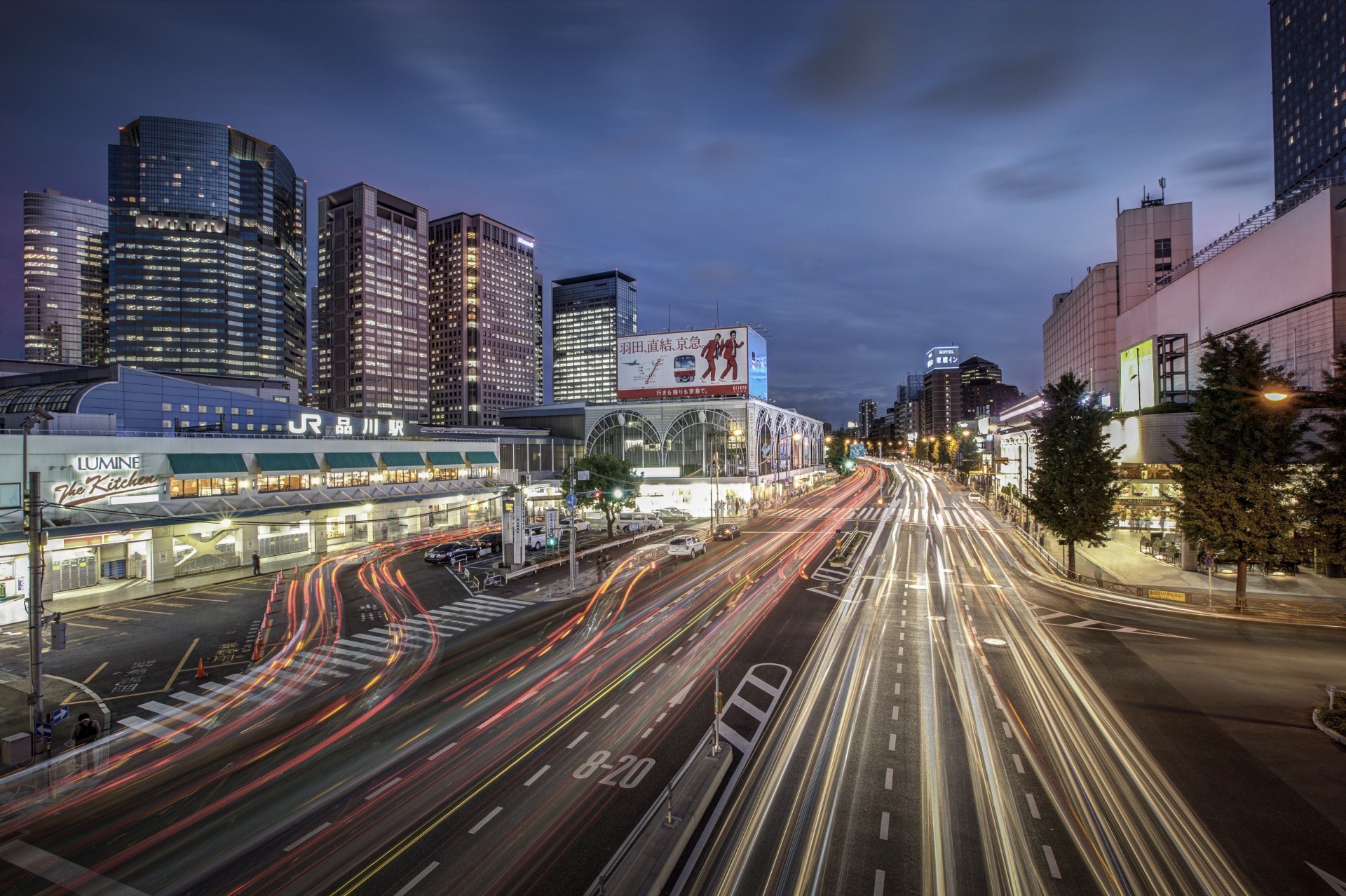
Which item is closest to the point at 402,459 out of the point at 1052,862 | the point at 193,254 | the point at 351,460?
the point at 351,460

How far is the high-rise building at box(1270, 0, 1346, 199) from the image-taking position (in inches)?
4318

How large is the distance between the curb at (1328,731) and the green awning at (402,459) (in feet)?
193

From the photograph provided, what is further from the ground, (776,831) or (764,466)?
(764,466)

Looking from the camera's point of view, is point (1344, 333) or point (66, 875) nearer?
point (66, 875)

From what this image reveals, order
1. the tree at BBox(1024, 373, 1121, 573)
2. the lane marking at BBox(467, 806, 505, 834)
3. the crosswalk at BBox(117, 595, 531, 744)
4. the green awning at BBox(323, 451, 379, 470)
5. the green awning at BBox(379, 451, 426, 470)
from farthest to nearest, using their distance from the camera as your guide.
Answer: the green awning at BBox(379, 451, 426, 470) < the green awning at BBox(323, 451, 379, 470) < the tree at BBox(1024, 373, 1121, 573) < the crosswalk at BBox(117, 595, 531, 744) < the lane marking at BBox(467, 806, 505, 834)

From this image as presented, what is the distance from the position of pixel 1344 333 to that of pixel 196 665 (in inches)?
2304

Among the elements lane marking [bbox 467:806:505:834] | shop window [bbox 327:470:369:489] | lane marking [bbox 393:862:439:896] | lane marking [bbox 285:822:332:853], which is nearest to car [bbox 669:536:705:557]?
shop window [bbox 327:470:369:489]

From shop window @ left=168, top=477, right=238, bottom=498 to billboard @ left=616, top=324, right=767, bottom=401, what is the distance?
44.1 m

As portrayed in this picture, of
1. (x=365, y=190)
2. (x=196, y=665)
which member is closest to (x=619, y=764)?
(x=196, y=665)

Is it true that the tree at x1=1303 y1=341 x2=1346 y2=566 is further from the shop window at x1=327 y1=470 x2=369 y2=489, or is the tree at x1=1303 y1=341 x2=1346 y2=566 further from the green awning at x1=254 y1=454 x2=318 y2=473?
the green awning at x1=254 y1=454 x2=318 y2=473

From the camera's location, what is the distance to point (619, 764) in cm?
1441

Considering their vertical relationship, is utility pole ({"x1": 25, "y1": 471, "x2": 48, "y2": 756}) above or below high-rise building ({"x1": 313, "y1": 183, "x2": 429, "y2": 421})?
below

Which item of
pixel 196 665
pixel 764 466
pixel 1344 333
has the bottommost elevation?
pixel 196 665

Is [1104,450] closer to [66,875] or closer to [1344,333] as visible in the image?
[1344,333]
